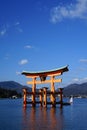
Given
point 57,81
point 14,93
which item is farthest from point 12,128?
point 14,93

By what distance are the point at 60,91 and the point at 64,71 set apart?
435 cm

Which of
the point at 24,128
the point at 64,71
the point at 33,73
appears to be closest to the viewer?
the point at 24,128

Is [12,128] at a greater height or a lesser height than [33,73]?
lesser

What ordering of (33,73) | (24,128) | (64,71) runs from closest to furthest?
(24,128) → (64,71) → (33,73)

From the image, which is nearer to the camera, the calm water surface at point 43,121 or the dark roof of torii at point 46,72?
the calm water surface at point 43,121

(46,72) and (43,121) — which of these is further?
(46,72)

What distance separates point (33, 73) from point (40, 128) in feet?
89.1

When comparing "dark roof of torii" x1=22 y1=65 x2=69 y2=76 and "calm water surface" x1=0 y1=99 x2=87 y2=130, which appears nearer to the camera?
"calm water surface" x1=0 y1=99 x2=87 y2=130

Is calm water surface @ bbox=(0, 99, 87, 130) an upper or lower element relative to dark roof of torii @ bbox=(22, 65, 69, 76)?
lower

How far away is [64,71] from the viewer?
4659cm

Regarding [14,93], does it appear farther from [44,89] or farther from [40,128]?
[40,128]

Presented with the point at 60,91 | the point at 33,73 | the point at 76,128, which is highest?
the point at 33,73

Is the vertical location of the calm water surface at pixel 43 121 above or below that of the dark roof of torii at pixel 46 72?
below

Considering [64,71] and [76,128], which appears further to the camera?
[64,71]
